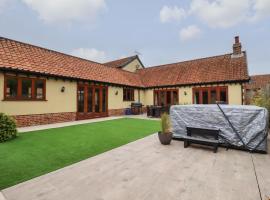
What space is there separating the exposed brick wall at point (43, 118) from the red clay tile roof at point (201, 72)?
9309 millimetres

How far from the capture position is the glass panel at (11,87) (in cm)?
808

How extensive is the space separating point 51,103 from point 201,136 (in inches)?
344

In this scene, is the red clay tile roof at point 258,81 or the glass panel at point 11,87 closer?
the glass panel at point 11,87

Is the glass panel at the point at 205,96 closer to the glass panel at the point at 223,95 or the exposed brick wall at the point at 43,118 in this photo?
the glass panel at the point at 223,95

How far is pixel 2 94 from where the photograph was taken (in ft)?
25.7

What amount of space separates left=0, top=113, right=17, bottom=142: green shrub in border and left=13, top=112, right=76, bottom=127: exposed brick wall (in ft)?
8.95

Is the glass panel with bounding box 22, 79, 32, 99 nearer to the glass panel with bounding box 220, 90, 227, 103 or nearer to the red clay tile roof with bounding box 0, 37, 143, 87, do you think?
the red clay tile roof with bounding box 0, 37, 143, 87

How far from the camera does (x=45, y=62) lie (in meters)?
10.2

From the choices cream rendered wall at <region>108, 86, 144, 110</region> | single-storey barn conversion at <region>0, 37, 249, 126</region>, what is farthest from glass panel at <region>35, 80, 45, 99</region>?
cream rendered wall at <region>108, 86, 144, 110</region>

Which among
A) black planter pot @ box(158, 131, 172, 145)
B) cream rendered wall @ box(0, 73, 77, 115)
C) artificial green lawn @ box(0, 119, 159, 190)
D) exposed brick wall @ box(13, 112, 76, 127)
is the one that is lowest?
artificial green lawn @ box(0, 119, 159, 190)

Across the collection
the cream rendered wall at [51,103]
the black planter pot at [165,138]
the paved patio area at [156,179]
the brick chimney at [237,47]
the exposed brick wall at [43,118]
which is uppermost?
the brick chimney at [237,47]

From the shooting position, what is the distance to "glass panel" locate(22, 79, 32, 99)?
8.65m

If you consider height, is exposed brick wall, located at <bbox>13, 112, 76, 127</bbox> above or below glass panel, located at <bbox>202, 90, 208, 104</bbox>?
below

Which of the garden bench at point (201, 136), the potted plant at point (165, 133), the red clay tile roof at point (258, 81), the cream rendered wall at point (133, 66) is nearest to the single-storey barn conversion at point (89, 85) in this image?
the cream rendered wall at point (133, 66)
